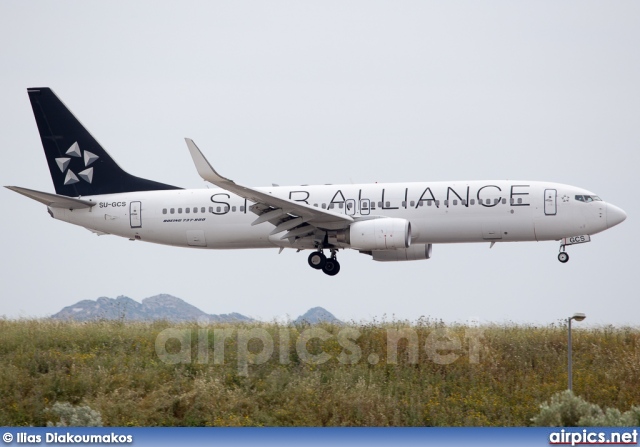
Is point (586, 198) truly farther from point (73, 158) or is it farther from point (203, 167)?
point (73, 158)

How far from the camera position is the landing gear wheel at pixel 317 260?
Result: 40.3 m

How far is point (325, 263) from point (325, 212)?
3703 mm

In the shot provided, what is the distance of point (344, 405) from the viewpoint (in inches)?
1056

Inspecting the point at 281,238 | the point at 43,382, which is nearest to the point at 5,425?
the point at 43,382

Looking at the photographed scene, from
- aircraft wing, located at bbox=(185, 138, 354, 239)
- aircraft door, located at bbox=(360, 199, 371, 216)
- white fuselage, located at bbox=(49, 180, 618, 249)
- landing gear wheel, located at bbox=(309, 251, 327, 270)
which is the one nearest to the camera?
aircraft wing, located at bbox=(185, 138, 354, 239)

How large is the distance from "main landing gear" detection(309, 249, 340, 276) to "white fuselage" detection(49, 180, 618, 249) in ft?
→ 2.49

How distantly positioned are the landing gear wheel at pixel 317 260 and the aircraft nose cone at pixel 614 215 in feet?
36.8

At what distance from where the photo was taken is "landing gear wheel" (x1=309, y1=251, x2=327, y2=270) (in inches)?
1586

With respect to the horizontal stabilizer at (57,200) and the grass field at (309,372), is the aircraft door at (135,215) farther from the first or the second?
the grass field at (309,372)

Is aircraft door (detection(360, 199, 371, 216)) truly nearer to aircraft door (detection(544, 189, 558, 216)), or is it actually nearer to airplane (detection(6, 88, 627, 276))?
airplane (detection(6, 88, 627, 276))

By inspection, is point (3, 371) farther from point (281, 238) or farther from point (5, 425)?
point (281, 238)

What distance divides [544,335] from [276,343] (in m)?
8.60

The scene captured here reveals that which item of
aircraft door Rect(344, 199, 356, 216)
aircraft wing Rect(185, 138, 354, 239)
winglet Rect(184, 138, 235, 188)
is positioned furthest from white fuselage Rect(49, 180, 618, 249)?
winglet Rect(184, 138, 235, 188)

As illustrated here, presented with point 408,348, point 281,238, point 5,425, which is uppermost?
point 281,238
